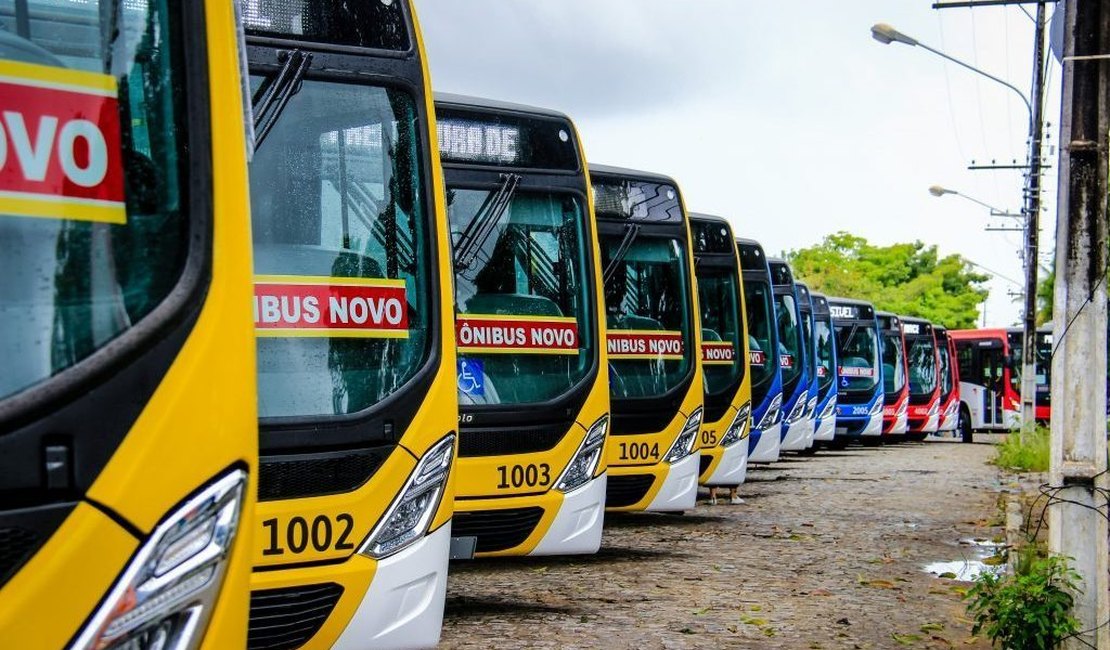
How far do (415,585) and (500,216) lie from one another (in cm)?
371

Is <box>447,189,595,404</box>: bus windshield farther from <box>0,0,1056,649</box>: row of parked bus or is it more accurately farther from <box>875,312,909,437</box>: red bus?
<box>875,312,909,437</box>: red bus

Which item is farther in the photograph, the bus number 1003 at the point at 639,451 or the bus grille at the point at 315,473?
the bus number 1003 at the point at 639,451

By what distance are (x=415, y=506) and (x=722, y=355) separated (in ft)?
33.5

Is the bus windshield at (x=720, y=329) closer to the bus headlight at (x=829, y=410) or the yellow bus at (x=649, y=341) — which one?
the yellow bus at (x=649, y=341)

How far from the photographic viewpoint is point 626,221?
42.0 feet

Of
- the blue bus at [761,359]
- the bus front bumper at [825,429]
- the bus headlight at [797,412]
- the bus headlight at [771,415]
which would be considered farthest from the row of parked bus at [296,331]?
the bus front bumper at [825,429]

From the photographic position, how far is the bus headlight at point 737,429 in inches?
607

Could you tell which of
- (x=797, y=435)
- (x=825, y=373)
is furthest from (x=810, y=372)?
(x=825, y=373)

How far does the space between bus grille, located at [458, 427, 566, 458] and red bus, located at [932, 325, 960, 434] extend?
31063 mm

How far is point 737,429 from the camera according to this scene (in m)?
15.6

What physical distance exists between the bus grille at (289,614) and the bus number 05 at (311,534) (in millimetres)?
139

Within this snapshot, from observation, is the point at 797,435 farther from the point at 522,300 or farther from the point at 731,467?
the point at 522,300

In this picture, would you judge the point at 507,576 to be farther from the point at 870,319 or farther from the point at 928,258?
the point at 928,258

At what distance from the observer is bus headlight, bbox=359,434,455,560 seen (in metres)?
5.91
